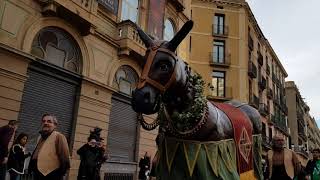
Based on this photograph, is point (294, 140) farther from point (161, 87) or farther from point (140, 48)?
point (161, 87)

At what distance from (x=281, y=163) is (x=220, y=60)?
27.8 m

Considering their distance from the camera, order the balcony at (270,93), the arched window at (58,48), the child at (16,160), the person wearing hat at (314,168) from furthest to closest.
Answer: the balcony at (270,93) < the arched window at (58,48) < the person wearing hat at (314,168) < the child at (16,160)

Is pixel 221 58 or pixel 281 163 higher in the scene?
pixel 221 58

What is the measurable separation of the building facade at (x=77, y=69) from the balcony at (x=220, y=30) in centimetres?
1712

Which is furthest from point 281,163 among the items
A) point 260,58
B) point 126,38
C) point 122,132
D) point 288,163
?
point 260,58

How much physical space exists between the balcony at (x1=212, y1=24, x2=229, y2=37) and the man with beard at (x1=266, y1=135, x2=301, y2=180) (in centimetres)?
2812

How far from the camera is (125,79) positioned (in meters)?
15.9

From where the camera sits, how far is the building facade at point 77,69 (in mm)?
10490

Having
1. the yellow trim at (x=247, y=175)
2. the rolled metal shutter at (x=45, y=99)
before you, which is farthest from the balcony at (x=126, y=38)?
the yellow trim at (x=247, y=175)

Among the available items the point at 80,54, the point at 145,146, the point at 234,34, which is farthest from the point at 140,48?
the point at 234,34

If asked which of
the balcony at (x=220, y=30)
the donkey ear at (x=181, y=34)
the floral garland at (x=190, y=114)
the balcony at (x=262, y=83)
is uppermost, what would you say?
the balcony at (x=220, y=30)

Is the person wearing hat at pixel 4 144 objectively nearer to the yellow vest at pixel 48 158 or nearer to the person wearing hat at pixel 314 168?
the yellow vest at pixel 48 158

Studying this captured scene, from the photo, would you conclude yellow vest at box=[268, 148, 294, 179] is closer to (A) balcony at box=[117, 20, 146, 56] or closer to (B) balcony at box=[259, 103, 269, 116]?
(A) balcony at box=[117, 20, 146, 56]

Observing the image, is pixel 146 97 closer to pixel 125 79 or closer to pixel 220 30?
pixel 125 79
